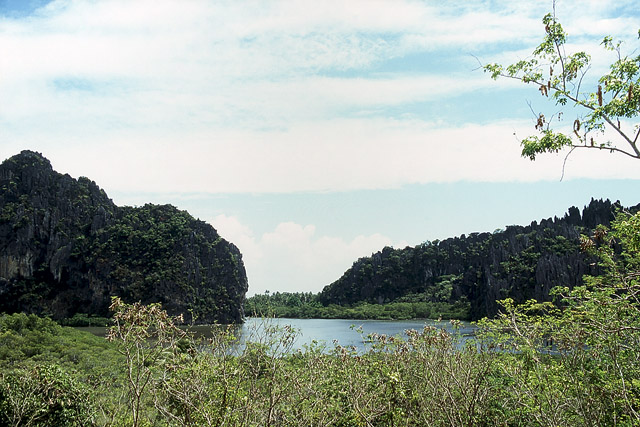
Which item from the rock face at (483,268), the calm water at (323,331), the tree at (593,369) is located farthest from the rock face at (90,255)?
the tree at (593,369)

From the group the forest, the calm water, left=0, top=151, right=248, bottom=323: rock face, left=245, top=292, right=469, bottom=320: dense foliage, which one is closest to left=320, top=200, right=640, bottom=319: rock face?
left=245, top=292, right=469, bottom=320: dense foliage

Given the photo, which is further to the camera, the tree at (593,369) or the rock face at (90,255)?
the rock face at (90,255)

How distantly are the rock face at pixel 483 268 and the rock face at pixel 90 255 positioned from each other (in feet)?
158

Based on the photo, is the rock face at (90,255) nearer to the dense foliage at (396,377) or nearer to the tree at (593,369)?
the dense foliage at (396,377)

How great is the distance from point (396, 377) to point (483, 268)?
3477 inches

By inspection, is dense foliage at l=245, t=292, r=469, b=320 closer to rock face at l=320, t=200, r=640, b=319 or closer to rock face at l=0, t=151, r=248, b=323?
rock face at l=320, t=200, r=640, b=319

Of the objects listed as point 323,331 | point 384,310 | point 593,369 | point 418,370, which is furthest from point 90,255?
point 593,369

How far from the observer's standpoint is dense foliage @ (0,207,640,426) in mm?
6695

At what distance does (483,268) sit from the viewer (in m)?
90.2

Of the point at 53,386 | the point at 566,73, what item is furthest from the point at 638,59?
the point at 53,386

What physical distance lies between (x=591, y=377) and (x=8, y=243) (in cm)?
10014

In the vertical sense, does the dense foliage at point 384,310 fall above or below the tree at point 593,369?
below

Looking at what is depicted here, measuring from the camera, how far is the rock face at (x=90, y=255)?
88.0m

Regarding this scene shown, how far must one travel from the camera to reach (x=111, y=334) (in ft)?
19.6
